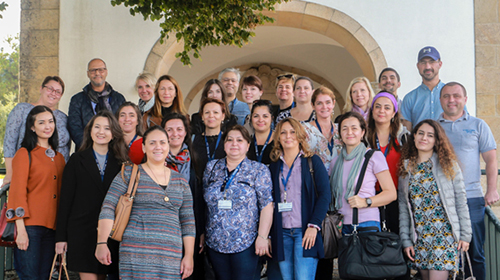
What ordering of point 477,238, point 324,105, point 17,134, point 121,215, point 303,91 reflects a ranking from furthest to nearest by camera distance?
point 303,91
point 17,134
point 324,105
point 477,238
point 121,215

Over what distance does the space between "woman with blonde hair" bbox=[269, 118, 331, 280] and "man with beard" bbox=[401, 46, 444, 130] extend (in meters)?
1.61

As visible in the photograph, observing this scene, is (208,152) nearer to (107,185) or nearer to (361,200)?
(107,185)

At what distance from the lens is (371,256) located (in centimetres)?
309

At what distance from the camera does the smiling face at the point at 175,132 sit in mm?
3451

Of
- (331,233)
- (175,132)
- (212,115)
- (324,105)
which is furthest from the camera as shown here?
(324,105)

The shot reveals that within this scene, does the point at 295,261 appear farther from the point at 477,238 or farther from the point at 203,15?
the point at 203,15

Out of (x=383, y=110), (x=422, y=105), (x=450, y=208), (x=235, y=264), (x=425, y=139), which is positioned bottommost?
(x=235, y=264)

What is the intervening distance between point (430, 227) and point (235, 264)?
1381mm

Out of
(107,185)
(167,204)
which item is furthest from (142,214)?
(107,185)

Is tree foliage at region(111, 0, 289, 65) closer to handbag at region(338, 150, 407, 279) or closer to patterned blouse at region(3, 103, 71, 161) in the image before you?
patterned blouse at region(3, 103, 71, 161)

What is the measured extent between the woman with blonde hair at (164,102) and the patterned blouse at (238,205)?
1171 millimetres

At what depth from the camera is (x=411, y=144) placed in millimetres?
3566

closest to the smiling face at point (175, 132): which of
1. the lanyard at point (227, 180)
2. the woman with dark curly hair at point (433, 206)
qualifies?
the lanyard at point (227, 180)

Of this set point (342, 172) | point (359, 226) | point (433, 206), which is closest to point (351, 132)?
point (342, 172)
